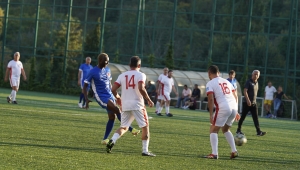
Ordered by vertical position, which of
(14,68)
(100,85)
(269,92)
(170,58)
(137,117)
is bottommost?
(269,92)

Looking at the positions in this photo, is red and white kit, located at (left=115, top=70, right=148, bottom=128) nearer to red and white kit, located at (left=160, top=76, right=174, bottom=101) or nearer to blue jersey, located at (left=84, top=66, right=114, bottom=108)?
blue jersey, located at (left=84, top=66, right=114, bottom=108)

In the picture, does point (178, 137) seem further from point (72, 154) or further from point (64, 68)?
point (64, 68)

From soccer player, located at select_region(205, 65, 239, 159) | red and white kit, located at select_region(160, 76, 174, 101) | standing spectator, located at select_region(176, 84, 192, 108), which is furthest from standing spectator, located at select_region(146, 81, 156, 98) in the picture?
soccer player, located at select_region(205, 65, 239, 159)

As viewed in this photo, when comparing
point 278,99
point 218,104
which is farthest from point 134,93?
point 278,99

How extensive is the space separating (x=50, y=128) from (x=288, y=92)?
3167cm

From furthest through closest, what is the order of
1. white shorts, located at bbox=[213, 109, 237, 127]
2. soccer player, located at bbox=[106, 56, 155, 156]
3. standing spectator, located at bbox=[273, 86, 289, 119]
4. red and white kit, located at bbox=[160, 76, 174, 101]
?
standing spectator, located at bbox=[273, 86, 289, 119]
red and white kit, located at bbox=[160, 76, 174, 101]
white shorts, located at bbox=[213, 109, 237, 127]
soccer player, located at bbox=[106, 56, 155, 156]

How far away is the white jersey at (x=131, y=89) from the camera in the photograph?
1252 cm

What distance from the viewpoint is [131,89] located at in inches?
494

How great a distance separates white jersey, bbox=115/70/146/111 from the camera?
1252 centimetres

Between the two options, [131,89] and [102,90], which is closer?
[131,89]

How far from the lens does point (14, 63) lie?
2670 cm

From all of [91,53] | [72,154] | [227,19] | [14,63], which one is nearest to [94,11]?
[227,19]

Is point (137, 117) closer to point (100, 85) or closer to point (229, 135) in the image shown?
point (229, 135)

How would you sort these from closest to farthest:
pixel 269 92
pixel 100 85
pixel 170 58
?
pixel 100 85 → pixel 269 92 → pixel 170 58
